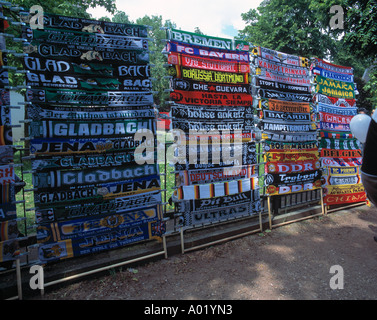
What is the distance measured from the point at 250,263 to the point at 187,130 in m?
2.43

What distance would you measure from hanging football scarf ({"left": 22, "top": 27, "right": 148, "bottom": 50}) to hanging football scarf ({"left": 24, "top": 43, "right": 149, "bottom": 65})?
0.05m

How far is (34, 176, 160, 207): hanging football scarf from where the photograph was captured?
10.6ft

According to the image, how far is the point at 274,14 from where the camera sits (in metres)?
21.9

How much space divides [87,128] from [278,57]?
4.26 metres

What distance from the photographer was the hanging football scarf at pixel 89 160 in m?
3.23

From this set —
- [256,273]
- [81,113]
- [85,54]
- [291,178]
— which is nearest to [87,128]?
[81,113]

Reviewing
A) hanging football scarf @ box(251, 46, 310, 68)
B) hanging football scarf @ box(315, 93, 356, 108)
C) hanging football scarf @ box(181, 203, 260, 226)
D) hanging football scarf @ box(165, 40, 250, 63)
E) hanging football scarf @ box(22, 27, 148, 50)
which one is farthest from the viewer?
hanging football scarf @ box(315, 93, 356, 108)

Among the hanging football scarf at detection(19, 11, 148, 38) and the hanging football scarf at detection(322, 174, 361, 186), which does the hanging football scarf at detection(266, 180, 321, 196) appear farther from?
the hanging football scarf at detection(19, 11, 148, 38)

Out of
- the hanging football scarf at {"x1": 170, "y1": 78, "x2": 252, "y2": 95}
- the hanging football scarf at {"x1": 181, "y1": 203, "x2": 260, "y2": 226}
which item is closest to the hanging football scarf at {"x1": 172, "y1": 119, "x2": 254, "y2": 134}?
the hanging football scarf at {"x1": 170, "y1": 78, "x2": 252, "y2": 95}

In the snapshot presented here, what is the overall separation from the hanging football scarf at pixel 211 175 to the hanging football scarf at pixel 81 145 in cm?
79

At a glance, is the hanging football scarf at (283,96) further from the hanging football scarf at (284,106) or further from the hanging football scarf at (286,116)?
the hanging football scarf at (286,116)

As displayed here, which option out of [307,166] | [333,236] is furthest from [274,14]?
[333,236]

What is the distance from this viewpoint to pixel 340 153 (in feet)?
20.4
